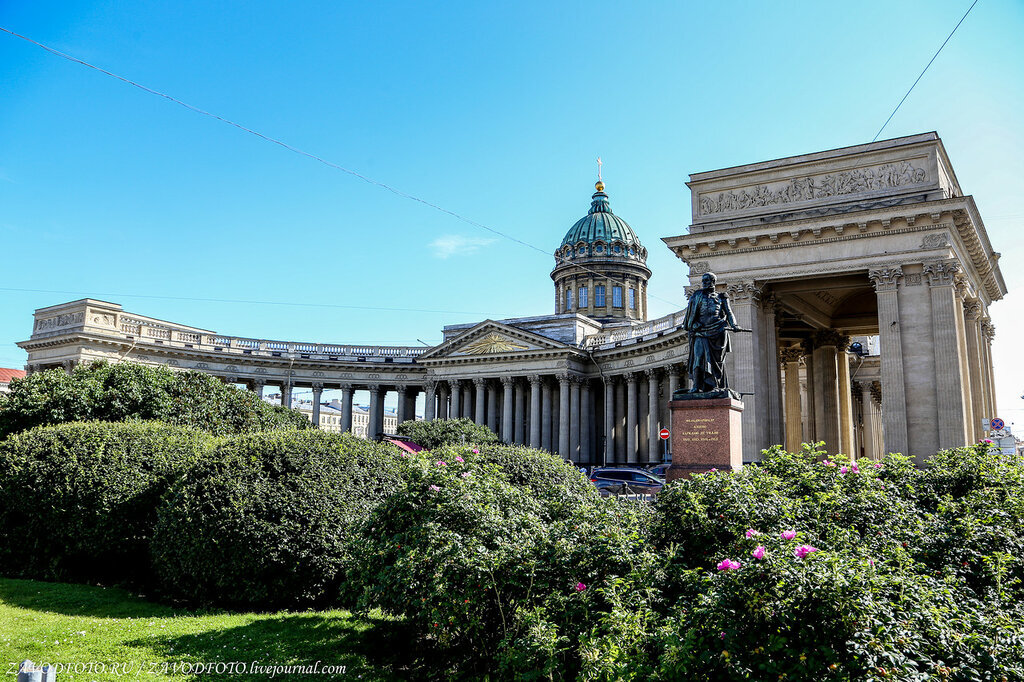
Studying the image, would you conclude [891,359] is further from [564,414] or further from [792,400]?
[564,414]

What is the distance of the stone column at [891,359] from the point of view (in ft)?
84.5

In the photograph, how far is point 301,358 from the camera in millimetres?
63531

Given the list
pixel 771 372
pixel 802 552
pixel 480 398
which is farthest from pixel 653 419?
pixel 802 552

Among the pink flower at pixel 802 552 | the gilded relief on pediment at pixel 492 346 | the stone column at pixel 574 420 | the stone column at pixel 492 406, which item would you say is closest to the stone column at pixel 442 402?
the stone column at pixel 492 406

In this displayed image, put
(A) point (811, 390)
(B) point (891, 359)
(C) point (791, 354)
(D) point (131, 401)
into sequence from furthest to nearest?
(C) point (791, 354), (A) point (811, 390), (B) point (891, 359), (D) point (131, 401)

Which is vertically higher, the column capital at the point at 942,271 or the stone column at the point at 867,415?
the column capital at the point at 942,271

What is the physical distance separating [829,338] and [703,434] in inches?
920

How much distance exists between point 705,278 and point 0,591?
54.1 feet

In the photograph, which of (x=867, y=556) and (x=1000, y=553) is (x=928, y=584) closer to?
(x=867, y=556)

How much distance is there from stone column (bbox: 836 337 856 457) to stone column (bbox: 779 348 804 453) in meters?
2.24

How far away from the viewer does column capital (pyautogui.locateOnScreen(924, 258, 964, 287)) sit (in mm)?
25469

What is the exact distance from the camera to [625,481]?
31219 millimetres

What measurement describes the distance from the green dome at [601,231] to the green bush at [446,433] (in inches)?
1604

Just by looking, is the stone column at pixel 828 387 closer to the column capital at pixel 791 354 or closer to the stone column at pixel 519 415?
the column capital at pixel 791 354
